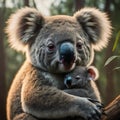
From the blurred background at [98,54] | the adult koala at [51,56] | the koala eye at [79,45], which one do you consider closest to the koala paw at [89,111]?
the adult koala at [51,56]

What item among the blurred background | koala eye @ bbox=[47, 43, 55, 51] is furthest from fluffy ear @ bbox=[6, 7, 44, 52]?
the blurred background

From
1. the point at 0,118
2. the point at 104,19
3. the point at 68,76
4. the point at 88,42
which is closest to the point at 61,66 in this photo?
the point at 68,76

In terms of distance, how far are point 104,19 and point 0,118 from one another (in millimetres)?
4740

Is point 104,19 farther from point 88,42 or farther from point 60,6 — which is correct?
point 60,6

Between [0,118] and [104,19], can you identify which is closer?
[104,19]

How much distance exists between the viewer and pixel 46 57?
360cm

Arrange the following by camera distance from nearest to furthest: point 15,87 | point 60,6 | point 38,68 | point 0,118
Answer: point 38,68 → point 15,87 → point 0,118 → point 60,6

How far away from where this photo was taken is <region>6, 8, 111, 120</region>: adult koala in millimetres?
3416

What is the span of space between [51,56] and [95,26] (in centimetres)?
70

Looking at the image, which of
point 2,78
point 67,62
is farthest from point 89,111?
point 2,78

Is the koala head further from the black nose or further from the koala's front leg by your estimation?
the koala's front leg

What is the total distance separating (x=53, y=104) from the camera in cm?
342

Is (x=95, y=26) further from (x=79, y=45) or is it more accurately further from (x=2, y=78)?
(x=2, y=78)

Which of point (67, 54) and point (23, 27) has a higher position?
point (23, 27)
